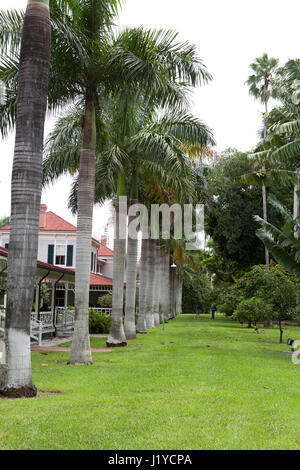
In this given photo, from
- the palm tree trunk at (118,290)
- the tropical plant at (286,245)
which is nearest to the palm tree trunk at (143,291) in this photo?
the palm tree trunk at (118,290)

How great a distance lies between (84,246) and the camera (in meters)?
14.9

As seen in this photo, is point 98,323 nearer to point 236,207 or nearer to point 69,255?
point 69,255

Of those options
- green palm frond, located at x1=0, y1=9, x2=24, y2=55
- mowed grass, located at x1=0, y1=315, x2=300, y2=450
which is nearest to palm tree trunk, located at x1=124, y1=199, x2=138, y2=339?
mowed grass, located at x1=0, y1=315, x2=300, y2=450

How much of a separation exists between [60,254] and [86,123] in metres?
24.1

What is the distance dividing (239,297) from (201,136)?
12.1m

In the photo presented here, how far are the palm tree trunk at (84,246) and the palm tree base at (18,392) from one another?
17.4 ft

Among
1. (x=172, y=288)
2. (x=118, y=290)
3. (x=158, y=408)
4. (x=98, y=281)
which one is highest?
(x=98, y=281)

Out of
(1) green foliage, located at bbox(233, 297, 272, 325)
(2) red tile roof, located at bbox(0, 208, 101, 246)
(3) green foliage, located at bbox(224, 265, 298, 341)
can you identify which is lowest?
(1) green foliage, located at bbox(233, 297, 272, 325)

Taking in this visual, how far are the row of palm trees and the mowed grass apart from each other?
1401 mm

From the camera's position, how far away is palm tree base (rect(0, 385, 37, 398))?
28.8ft

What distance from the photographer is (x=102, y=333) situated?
2814 cm

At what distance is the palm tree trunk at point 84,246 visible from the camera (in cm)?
1435

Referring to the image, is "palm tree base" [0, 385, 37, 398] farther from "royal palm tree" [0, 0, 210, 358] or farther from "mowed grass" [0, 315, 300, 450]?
"royal palm tree" [0, 0, 210, 358]

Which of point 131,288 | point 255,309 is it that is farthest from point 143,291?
point 255,309
